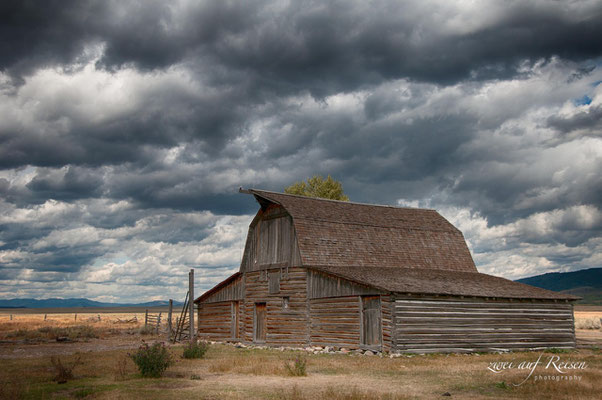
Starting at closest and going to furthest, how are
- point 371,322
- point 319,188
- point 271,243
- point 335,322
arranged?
1. point 371,322
2. point 335,322
3. point 271,243
4. point 319,188

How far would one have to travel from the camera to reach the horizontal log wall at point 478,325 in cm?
2597

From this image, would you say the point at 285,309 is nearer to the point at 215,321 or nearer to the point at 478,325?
the point at 215,321

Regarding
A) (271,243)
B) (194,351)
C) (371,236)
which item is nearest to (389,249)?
(371,236)

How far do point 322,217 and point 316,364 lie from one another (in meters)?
13.9

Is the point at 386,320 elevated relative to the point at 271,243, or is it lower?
lower

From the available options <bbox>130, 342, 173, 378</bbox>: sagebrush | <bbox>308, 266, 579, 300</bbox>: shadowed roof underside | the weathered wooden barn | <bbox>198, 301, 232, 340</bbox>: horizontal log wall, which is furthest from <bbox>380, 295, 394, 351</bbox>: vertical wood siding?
<bbox>198, 301, 232, 340</bbox>: horizontal log wall

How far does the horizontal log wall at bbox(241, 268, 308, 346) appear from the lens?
103 ft

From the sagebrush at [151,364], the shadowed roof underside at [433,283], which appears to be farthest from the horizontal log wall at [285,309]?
the sagebrush at [151,364]

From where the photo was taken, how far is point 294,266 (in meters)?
31.9

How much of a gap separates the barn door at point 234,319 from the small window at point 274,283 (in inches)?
169

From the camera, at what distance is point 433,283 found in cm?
2905

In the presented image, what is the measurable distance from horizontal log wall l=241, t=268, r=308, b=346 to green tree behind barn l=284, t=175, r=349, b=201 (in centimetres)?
2656

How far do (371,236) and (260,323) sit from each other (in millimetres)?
8873

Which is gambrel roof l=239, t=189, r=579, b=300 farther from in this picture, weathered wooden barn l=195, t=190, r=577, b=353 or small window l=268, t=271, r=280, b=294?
small window l=268, t=271, r=280, b=294
